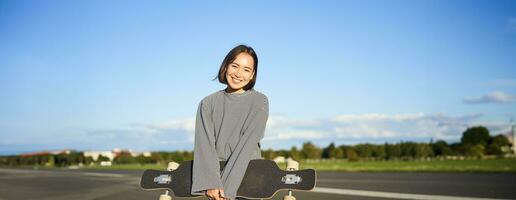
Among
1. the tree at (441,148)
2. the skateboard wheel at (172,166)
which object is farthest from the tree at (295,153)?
the skateboard wheel at (172,166)

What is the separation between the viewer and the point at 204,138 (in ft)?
9.30

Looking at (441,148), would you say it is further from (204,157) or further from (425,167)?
(204,157)

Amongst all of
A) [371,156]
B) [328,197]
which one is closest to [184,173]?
[328,197]

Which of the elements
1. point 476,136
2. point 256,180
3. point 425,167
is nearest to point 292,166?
point 256,180

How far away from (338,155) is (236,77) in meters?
80.4

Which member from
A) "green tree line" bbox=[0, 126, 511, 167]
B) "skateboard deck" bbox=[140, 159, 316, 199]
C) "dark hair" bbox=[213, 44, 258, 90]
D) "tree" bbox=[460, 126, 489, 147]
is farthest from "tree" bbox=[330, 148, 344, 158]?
"skateboard deck" bbox=[140, 159, 316, 199]

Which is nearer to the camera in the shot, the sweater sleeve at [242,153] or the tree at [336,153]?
the sweater sleeve at [242,153]

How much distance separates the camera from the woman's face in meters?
2.93

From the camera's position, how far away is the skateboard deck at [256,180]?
2.55 metres

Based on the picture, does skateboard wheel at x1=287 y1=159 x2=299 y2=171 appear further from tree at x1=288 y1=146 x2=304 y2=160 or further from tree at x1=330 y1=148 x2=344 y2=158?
tree at x1=330 y1=148 x2=344 y2=158

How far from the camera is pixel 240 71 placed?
115 inches

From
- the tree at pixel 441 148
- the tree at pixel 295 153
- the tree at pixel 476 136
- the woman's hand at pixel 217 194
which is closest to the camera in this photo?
the woman's hand at pixel 217 194

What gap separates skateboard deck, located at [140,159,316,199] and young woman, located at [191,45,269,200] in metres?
0.06

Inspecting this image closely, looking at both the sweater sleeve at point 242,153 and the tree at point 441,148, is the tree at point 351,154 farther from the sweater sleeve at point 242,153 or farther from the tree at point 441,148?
the sweater sleeve at point 242,153
